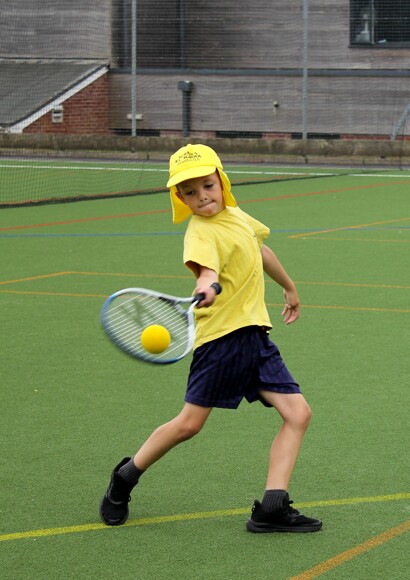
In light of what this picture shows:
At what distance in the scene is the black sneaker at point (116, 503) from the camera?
523cm

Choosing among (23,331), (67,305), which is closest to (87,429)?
(23,331)

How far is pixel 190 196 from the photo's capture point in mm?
5086

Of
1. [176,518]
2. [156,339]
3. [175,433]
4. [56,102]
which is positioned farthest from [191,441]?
[56,102]

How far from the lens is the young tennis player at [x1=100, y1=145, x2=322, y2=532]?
16.5 ft

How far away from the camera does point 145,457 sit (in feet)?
17.2

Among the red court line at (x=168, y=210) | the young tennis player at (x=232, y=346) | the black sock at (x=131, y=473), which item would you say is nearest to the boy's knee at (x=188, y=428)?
the young tennis player at (x=232, y=346)

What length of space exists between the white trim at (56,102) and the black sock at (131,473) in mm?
29505

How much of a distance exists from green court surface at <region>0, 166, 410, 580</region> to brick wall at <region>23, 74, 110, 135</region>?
2161 centimetres

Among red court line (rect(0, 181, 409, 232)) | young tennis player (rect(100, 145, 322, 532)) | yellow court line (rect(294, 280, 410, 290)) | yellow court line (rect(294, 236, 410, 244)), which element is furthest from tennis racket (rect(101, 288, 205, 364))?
red court line (rect(0, 181, 409, 232))

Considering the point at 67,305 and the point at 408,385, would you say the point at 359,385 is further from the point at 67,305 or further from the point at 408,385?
the point at 67,305

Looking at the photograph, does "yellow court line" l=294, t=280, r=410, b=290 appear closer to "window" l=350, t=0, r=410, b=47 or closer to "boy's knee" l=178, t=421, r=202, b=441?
"boy's knee" l=178, t=421, r=202, b=441

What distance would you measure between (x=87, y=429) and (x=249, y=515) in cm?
162

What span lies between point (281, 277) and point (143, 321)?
817 millimetres

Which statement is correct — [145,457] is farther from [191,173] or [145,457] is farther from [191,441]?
[191,441]
